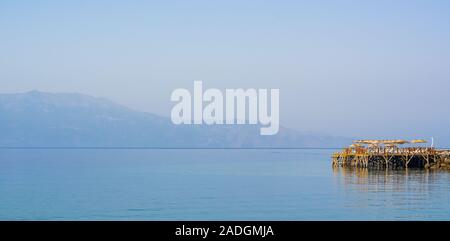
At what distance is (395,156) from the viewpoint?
238 ft

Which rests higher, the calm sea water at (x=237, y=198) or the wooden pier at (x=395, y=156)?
the wooden pier at (x=395, y=156)

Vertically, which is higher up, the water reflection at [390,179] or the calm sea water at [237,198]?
the water reflection at [390,179]

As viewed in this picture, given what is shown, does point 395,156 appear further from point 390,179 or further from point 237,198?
point 237,198

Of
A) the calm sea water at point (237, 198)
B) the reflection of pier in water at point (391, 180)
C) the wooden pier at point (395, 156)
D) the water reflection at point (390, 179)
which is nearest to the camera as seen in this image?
the calm sea water at point (237, 198)

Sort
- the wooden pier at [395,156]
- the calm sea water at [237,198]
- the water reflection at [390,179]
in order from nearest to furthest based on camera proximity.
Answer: the calm sea water at [237,198]
the water reflection at [390,179]
the wooden pier at [395,156]

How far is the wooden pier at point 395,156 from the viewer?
7206cm

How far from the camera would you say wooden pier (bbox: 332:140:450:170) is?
72.1 metres

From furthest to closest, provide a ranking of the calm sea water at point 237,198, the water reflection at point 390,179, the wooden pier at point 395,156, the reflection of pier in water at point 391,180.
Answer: the wooden pier at point 395,156, the water reflection at point 390,179, the reflection of pier in water at point 391,180, the calm sea water at point 237,198

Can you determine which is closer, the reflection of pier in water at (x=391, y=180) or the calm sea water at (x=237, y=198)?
the calm sea water at (x=237, y=198)
